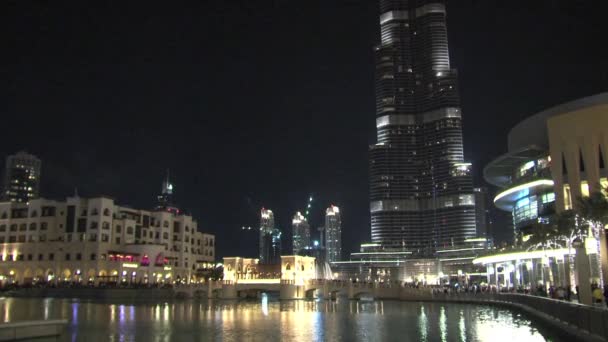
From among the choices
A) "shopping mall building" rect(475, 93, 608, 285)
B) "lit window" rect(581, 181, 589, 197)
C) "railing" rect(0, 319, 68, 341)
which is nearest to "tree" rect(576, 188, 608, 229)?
"shopping mall building" rect(475, 93, 608, 285)

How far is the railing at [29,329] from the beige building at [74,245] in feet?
324

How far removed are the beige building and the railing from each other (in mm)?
98734

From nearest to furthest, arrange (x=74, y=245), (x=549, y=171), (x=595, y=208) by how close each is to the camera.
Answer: (x=595, y=208), (x=549, y=171), (x=74, y=245)

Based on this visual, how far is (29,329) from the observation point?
1495 inches

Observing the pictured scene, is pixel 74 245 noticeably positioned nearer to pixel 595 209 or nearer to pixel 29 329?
pixel 29 329

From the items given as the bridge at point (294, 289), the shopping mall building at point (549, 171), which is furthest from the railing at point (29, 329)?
the bridge at point (294, 289)

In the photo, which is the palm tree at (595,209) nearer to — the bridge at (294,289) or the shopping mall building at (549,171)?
the shopping mall building at (549,171)

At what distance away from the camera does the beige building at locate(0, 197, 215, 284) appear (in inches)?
5364

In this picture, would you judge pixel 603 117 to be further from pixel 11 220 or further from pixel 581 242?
pixel 11 220

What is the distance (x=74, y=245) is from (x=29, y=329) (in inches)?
4159

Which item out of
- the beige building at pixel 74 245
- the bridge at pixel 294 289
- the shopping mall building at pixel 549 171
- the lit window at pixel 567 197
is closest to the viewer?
the shopping mall building at pixel 549 171

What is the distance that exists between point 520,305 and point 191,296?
260 feet

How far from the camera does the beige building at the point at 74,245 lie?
136 meters

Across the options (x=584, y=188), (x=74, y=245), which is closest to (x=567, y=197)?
(x=584, y=188)
